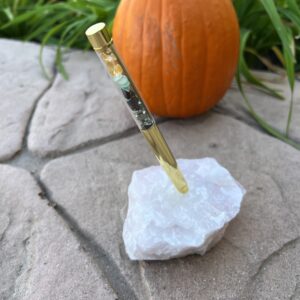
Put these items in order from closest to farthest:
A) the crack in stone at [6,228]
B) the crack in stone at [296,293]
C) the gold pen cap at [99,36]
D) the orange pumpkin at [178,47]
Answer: the gold pen cap at [99,36]
the crack in stone at [296,293]
the crack in stone at [6,228]
the orange pumpkin at [178,47]

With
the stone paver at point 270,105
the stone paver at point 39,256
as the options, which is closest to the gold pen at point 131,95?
the stone paver at point 39,256

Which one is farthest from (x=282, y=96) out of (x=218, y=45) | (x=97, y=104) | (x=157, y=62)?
(x=97, y=104)

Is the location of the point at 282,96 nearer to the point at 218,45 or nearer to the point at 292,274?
the point at 218,45

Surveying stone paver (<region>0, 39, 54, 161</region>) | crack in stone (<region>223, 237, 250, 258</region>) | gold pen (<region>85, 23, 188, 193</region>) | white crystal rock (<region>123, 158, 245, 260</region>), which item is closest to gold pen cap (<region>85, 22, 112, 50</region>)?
gold pen (<region>85, 23, 188, 193</region>)

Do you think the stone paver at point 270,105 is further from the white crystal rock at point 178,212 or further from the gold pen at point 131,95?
the gold pen at point 131,95

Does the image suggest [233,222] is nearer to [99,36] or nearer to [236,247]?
[236,247]
